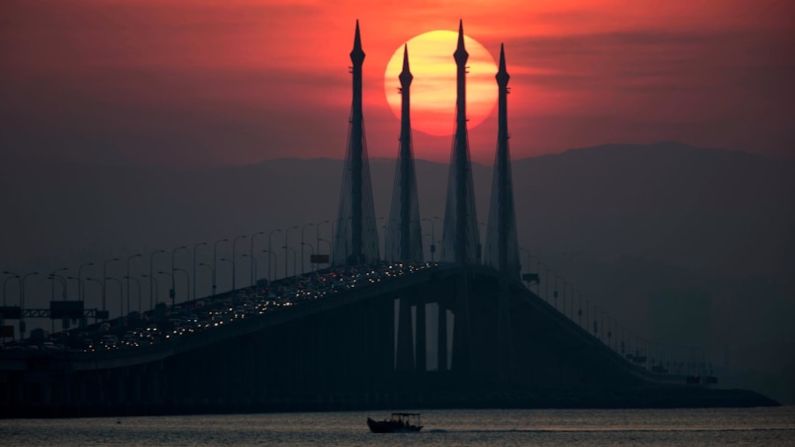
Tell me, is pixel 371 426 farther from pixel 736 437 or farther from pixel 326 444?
pixel 736 437

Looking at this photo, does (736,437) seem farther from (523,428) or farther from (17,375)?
(17,375)

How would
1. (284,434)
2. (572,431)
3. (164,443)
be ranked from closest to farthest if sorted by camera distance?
(164,443) → (284,434) → (572,431)

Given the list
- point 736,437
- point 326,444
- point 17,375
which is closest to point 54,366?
point 17,375

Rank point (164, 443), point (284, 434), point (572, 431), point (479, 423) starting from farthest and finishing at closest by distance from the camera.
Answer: point (479, 423)
point (572, 431)
point (284, 434)
point (164, 443)

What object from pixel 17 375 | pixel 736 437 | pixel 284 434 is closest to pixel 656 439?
pixel 736 437

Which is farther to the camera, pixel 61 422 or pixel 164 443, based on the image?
pixel 61 422

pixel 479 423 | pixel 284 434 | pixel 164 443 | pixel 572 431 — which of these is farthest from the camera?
pixel 479 423

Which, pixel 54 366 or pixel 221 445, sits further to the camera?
pixel 54 366

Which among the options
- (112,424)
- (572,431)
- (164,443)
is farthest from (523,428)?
(164,443)

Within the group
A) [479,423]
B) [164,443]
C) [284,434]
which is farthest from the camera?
[479,423]
